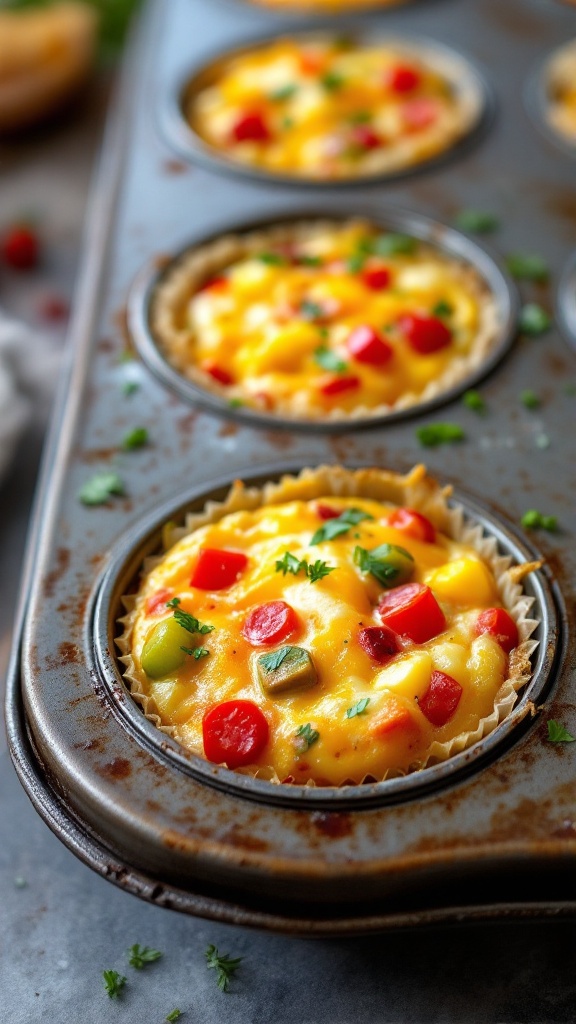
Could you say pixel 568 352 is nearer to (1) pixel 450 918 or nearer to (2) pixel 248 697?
(2) pixel 248 697

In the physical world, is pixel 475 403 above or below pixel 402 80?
below

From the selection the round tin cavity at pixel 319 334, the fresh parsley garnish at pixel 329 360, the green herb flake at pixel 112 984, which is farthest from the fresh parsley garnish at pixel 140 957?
the fresh parsley garnish at pixel 329 360

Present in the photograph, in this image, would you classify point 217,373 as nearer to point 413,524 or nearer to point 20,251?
point 413,524

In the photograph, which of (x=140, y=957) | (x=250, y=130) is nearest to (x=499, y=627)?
(x=140, y=957)

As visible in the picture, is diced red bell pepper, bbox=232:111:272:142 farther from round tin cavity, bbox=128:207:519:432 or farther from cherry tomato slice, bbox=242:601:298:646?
cherry tomato slice, bbox=242:601:298:646

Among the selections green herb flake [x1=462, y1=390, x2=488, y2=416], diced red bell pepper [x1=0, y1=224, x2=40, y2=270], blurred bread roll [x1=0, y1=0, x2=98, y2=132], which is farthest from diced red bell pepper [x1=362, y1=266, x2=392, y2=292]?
blurred bread roll [x1=0, y1=0, x2=98, y2=132]

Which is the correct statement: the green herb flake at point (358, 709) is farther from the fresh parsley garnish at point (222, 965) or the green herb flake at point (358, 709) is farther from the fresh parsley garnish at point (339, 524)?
the fresh parsley garnish at point (222, 965)
